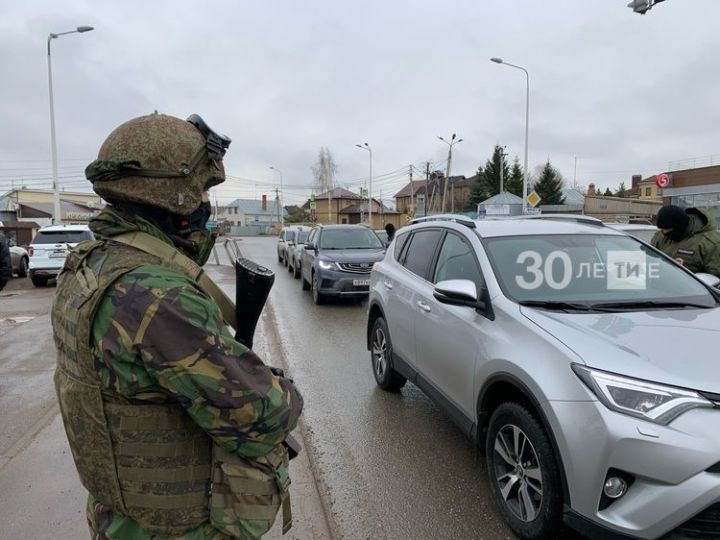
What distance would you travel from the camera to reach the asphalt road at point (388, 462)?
2953 millimetres

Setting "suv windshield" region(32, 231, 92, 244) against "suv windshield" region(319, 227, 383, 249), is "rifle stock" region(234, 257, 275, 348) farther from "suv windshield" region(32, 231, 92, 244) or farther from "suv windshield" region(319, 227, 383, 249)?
"suv windshield" region(32, 231, 92, 244)

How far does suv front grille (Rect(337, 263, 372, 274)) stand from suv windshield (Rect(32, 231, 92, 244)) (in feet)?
27.2

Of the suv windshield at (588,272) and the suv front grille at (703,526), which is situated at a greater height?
the suv windshield at (588,272)

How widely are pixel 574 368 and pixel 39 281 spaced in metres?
15.9

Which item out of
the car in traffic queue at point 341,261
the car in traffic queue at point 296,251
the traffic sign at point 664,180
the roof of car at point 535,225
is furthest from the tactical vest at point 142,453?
the traffic sign at point 664,180

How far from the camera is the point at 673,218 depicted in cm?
512

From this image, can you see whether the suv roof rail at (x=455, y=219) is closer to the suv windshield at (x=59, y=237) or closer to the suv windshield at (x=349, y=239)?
the suv windshield at (x=349, y=239)

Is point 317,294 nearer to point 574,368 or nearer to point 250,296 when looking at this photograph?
point 574,368

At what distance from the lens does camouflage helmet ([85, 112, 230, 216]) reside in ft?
4.75

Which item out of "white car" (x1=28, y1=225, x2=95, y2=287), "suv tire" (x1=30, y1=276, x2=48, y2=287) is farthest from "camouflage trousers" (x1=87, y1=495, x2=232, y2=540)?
"suv tire" (x1=30, y1=276, x2=48, y2=287)

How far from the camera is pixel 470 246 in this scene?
12.4ft

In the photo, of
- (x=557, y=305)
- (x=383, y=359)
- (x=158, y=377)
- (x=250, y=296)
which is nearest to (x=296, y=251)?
(x=383, y=359)

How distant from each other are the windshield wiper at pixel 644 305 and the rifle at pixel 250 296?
215 cm

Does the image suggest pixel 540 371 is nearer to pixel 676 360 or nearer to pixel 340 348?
pixel 676 360
